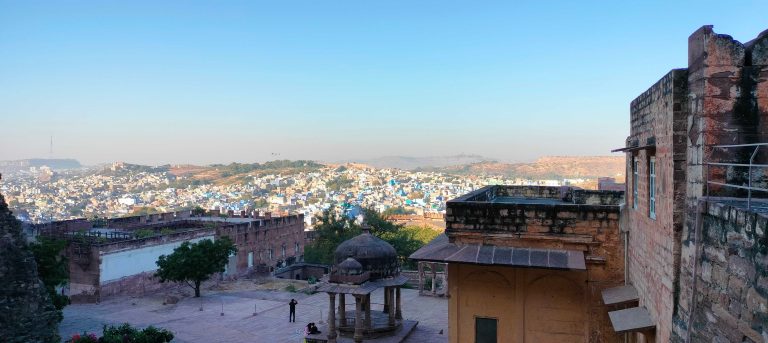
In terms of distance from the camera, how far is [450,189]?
136 m

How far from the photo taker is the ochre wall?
9617 mm

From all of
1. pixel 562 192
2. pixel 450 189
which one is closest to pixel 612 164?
pixel 450 189

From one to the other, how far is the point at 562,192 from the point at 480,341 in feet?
22.4

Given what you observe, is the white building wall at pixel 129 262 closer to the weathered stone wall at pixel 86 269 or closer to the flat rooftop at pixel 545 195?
the weathered stone wall at pixel 86 269

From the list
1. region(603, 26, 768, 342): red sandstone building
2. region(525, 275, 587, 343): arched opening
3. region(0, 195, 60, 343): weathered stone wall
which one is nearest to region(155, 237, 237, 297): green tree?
region(0, 195, 60, 343): weathered stone wall

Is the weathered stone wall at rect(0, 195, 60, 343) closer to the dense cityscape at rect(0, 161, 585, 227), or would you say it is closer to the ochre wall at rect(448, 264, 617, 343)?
the ochre wall at rect(448, 264, 617, 343)

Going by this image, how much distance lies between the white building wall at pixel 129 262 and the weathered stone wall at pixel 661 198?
24377 mm

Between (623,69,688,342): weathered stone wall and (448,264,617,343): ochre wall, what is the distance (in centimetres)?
171

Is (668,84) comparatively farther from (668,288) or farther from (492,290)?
(492,290)

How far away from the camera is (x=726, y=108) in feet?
16.3

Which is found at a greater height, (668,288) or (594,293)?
(668,288)

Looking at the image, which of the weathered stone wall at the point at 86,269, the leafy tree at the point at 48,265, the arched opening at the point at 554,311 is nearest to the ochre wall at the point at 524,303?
the arched opening at the point at 554,311

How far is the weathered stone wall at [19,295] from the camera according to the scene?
471 inches

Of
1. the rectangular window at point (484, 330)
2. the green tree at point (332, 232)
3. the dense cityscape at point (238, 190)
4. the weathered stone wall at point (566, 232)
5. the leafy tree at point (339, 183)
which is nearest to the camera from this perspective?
the weathered stone wall at point (566, 232)
